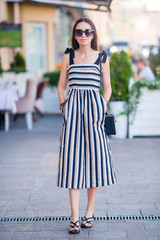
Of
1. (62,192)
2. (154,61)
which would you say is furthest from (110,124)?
(154,61)

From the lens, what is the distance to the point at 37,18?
16953 millimetres

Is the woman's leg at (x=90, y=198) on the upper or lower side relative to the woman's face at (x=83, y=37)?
lower

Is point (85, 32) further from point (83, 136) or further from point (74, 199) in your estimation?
point (74, 199)

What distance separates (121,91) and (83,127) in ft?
15.6

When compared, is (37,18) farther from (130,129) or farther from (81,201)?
(81,201)

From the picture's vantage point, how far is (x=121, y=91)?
8.28 metres

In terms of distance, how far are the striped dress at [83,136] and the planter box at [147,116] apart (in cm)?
468

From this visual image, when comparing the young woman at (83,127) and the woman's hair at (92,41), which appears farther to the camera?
the woman's hair at (92,41)

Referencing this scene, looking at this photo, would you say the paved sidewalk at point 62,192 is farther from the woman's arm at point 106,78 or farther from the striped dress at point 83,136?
the woman's arm at point 106,78

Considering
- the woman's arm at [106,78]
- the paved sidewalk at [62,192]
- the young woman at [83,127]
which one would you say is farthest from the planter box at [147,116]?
the young woman at [83,127]

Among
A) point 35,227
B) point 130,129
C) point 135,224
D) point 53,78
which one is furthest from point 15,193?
point 53,78

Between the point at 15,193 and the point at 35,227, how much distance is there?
3.66 ft

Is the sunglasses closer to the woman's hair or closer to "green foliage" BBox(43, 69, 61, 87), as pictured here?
the woman's hair

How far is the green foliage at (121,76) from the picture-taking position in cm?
828
